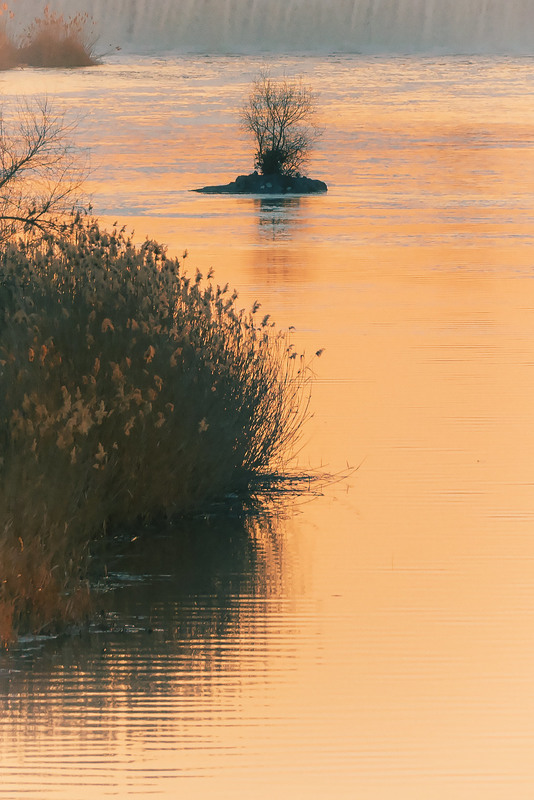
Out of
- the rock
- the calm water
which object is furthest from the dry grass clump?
the rock

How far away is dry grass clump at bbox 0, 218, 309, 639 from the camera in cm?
1016

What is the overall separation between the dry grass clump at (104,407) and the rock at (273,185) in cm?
3485

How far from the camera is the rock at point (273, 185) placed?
159ft

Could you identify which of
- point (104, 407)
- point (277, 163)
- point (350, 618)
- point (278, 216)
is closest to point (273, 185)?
point (277, 163)

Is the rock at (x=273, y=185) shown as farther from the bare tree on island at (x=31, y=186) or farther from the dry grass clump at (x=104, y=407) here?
the dry grass clump at (x=104, y=407)

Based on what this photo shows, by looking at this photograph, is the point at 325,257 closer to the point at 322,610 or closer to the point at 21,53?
the point at 322,610

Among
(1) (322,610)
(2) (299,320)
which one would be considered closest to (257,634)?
(1) (322,610)

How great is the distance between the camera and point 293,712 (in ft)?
27.2

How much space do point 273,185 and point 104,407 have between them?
37933 millimetres

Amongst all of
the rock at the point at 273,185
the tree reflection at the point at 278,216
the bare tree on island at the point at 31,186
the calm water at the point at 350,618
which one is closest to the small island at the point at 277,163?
the rock at the point at 273,185

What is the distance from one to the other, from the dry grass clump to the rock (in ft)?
114

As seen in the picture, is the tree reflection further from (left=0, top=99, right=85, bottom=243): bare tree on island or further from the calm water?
the calm water

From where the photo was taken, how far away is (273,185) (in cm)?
4875

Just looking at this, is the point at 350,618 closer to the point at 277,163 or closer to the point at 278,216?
the point at 278,216
